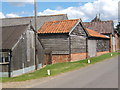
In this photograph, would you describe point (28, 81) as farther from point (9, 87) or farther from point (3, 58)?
point (3, 58)

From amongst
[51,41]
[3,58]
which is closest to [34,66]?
[3,58]

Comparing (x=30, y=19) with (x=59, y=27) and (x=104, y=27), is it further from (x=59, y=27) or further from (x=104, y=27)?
(x=104, y=27)

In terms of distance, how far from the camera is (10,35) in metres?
19.3

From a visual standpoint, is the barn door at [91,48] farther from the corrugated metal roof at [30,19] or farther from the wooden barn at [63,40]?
the corrugated metal roof at [30,19]

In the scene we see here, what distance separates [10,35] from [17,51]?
2278 mm

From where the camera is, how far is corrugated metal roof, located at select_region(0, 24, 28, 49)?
17700 mm

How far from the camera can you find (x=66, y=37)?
26.7 m

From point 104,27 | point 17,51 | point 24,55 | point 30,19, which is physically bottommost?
point 24,55

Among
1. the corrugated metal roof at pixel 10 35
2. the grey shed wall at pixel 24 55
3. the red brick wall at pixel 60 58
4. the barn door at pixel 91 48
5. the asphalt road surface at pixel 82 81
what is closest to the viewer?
the asphalt road surface at pixel 82 81

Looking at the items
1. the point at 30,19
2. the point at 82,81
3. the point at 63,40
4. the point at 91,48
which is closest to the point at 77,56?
the point at 63,40

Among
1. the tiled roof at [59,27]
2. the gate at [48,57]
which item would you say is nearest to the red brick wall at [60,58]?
the gate at [48,57]

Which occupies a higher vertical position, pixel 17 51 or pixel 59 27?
pixel 59 27

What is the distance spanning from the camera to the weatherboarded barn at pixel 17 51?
55.8 feet

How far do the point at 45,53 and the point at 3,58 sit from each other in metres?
9.78
